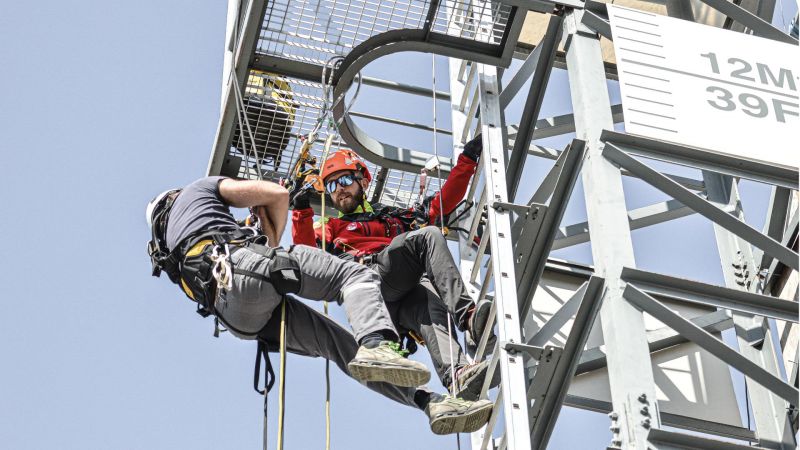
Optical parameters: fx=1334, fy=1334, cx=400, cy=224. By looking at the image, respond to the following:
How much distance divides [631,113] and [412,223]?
9.24 feet

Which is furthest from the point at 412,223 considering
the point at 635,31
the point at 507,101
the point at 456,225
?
the point at 635,31

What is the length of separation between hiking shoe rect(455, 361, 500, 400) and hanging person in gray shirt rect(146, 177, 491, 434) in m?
0.30

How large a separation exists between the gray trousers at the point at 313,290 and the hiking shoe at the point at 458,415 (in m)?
0.56

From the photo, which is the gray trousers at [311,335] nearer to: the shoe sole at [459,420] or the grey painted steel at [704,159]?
the shoe sole at [459,420]

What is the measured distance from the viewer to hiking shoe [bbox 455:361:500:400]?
26.7 feet

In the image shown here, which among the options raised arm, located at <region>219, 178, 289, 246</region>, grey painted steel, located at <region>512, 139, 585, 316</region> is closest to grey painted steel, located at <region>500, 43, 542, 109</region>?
grey painted steel, located at <region>512, 139, 585, 316</region>

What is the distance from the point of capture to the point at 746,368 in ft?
21.7

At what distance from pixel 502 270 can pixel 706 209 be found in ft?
4.66

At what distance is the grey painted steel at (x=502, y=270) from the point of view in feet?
23.9

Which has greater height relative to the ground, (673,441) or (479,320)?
(479,320)

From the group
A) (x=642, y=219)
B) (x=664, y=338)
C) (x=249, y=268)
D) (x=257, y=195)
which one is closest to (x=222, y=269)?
(x=249, y=268)

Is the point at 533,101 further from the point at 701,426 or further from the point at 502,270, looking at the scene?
the point at 701,426

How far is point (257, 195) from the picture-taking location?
26.7 ft

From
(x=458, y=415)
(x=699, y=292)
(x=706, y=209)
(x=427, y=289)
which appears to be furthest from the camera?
(x=427, y=289)
